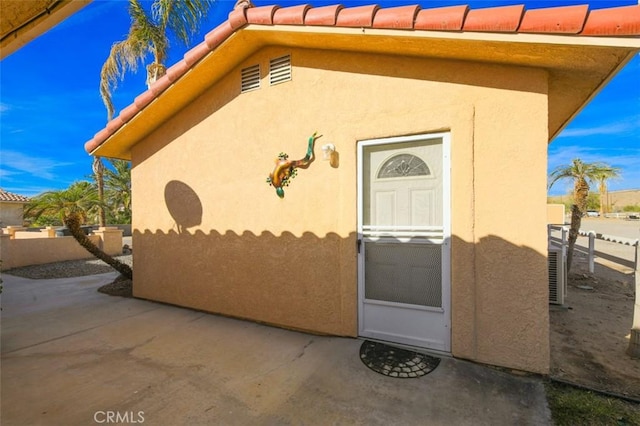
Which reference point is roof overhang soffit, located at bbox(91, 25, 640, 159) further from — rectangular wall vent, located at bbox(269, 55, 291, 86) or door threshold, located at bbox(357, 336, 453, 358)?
door threshold, located at bbox(357, 336, 453, 358)

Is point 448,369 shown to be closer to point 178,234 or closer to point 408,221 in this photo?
point 408,221

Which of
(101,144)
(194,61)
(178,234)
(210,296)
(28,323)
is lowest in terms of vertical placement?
(28,323)

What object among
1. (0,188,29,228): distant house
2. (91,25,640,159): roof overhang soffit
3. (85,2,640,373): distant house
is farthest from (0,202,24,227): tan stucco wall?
(91,25,640,159): roof overhang soffit

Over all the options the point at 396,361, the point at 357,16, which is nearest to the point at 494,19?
the point at 357,16

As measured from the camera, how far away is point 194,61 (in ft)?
18.3

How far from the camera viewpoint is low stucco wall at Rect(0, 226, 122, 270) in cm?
1248

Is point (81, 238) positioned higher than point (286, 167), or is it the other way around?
point (286, 167)

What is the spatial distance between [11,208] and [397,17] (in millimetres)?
37303

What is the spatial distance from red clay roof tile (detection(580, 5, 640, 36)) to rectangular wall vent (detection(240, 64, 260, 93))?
196 inches

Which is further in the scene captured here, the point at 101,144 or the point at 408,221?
the point at 101,144

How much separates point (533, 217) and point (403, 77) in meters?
2.73

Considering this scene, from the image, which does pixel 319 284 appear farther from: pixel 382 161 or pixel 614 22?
pixel 614 22

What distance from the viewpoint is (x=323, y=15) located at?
4.39m

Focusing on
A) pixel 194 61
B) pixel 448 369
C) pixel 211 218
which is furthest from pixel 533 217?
pixel 194 61
